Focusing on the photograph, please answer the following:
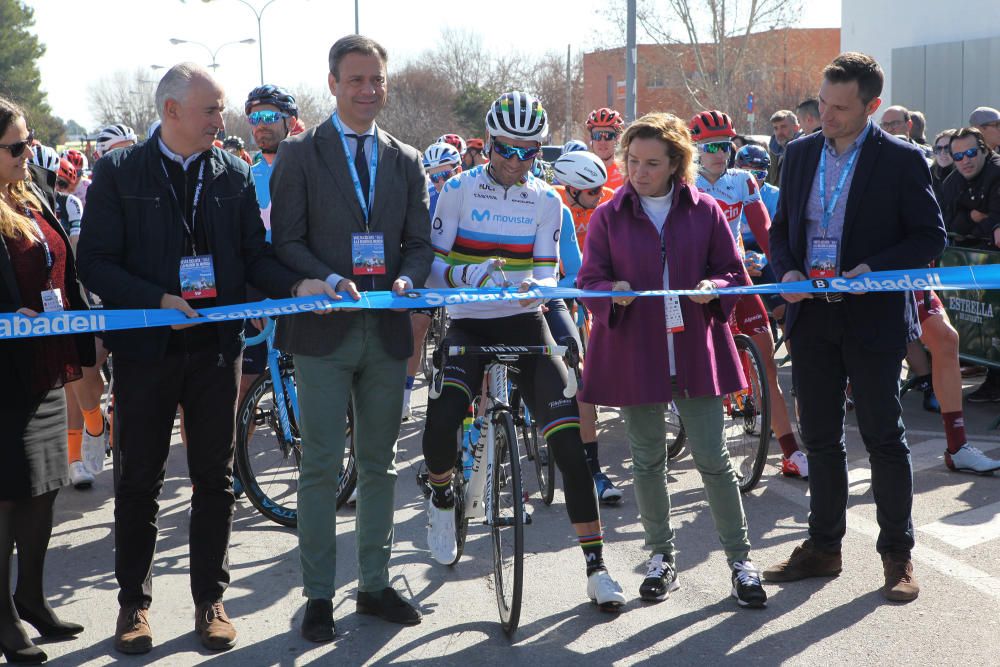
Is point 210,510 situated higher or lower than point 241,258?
lower

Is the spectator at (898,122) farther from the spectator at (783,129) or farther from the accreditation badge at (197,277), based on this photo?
the accreditation badge at (197,277)

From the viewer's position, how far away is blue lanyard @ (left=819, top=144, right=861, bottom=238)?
496cm

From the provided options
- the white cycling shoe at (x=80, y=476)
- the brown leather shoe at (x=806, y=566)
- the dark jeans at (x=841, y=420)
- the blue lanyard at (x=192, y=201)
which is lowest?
the brown leather shoe at (x=806, y=566)

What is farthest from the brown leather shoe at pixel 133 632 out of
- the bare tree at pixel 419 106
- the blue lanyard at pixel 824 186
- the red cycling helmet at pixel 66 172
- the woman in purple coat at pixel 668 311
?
the bare tree at pixel 419 106

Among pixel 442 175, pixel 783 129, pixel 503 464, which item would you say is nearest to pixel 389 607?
pixel 503 464

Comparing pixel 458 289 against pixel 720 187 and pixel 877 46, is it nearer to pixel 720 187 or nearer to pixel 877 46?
pixel 720 187

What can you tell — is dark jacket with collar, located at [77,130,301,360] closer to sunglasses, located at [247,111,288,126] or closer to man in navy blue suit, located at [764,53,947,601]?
sunglasses, located at [247,111,288,126]

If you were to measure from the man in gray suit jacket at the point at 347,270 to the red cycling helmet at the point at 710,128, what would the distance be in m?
2.69

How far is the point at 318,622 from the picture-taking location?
4.56 m

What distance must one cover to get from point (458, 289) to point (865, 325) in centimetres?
194

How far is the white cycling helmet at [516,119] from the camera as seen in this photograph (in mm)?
4852

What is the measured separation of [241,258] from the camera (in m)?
4.60

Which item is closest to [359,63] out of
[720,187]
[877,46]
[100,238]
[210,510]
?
[100,238]

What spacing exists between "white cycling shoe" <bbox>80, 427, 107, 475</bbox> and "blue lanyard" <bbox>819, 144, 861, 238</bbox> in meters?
5.06
